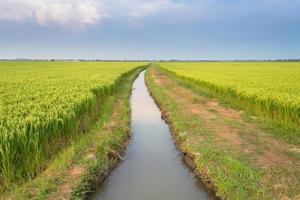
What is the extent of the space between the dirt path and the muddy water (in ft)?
3.10

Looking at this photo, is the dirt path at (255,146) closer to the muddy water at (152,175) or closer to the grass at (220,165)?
the grass at (220,165)

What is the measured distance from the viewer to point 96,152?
9.77m

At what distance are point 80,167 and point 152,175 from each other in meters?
1.77

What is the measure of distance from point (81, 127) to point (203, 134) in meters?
4.20

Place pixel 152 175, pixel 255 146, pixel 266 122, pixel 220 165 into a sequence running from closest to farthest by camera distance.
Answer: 1. pixel 220 165
2. pixel 152 175
3. pixel 255 146
4. pixel 266 122

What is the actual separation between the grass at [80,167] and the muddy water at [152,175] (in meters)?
0.32

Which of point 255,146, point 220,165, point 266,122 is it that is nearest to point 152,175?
point 220,165

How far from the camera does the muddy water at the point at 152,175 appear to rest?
779 centimetres

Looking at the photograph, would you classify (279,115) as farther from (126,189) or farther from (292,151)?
(126,189)

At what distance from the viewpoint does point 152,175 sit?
29.5 ft

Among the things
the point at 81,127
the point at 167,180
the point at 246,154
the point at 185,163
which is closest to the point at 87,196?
the point at 167,180

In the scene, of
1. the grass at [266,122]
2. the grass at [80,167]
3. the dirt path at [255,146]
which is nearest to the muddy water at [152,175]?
the grass at [80,167]

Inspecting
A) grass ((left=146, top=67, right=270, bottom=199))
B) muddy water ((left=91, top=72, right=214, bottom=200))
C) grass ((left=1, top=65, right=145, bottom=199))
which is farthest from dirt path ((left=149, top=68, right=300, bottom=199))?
grass ((left=1, top=65, right=145, bottom=199))

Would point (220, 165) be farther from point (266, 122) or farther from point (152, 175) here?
point (266, 122)
